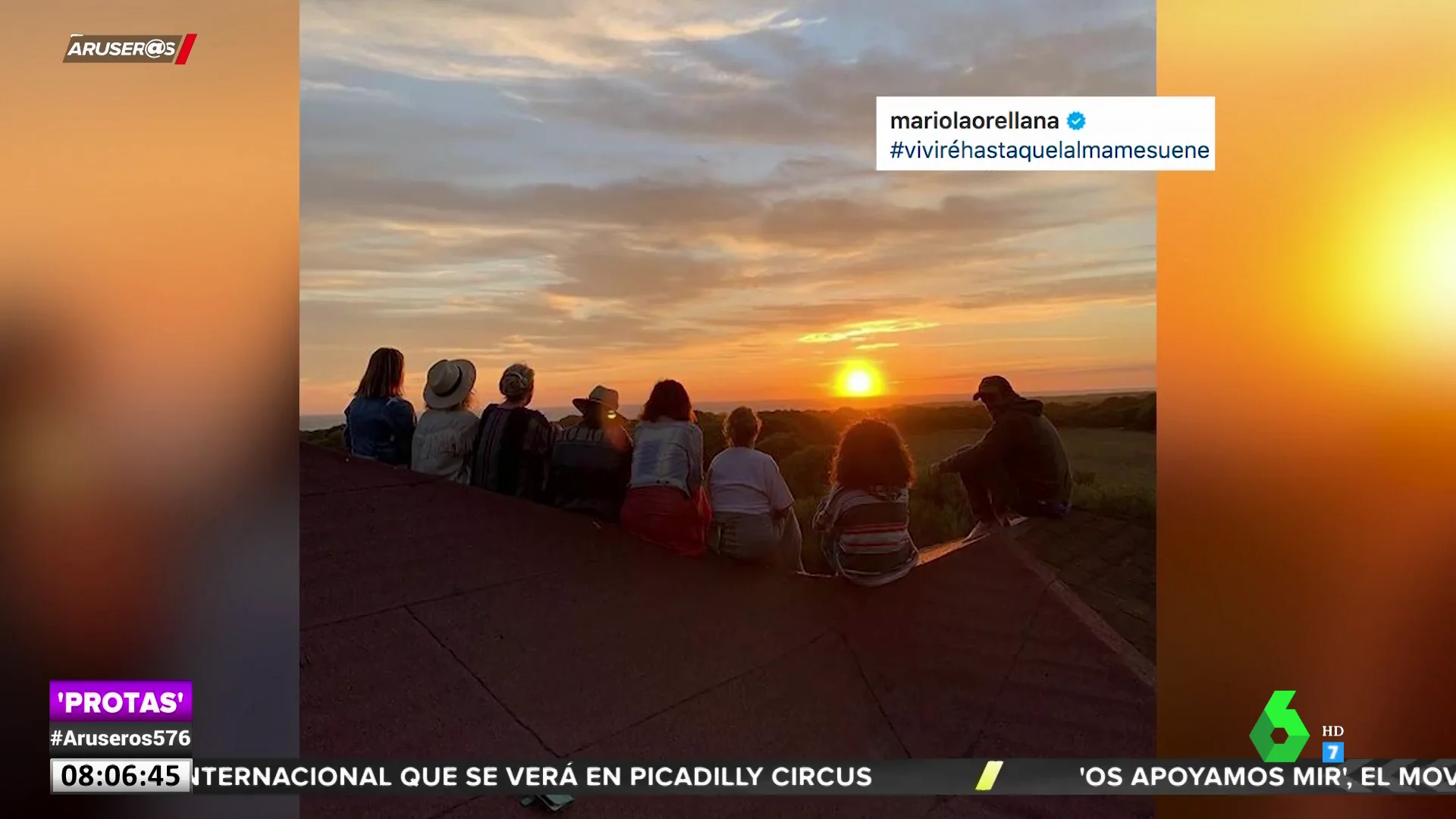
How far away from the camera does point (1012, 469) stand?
3.40m

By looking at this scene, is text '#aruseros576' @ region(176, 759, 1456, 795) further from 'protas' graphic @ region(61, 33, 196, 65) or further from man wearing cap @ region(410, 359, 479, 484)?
'protas' graphic @ region(61, 33, 196, 65)

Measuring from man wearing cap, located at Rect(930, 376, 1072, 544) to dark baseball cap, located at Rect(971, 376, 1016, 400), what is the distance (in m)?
0.06

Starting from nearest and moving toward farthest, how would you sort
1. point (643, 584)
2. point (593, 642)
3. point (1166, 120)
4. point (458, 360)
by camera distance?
point (1166, 120) → point (593, 642) → point (643, 584) → point (458, 360)

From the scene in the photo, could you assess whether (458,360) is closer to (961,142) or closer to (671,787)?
(671,787)

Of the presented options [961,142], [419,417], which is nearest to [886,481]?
[961,142]

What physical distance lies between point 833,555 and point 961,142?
5.53 ft

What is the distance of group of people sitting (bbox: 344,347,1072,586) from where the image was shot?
3.01m

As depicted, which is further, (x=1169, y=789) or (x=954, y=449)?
(x=954, y=449)

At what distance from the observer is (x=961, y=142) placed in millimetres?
2381

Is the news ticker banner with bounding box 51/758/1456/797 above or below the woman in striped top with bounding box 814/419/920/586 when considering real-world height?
below

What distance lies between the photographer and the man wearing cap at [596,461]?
3199 millimetres

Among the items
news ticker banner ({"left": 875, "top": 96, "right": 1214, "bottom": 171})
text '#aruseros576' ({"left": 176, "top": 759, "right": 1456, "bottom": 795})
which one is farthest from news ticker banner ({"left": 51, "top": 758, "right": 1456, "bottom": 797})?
news ticker banner ({"left": 875, "top": 96, "right": 1214, "bottom": 171})

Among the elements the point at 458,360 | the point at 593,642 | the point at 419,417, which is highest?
the point at 458,360

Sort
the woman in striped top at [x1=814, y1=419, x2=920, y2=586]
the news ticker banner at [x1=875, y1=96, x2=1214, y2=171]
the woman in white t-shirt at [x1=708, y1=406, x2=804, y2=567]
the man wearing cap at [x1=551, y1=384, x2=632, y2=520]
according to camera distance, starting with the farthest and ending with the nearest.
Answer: the man wearing cap at [x1=551, y1=384, x2=632, y2=520] < the woman in white t-shirt at [x1=708, y1=406, x2=804, y2=567] < the woman in striped top at [x1=814, y1=419, x2=920, y2=586] < the news ticker banner at [x1=875, y1=96, x2=1214, y2=171]
